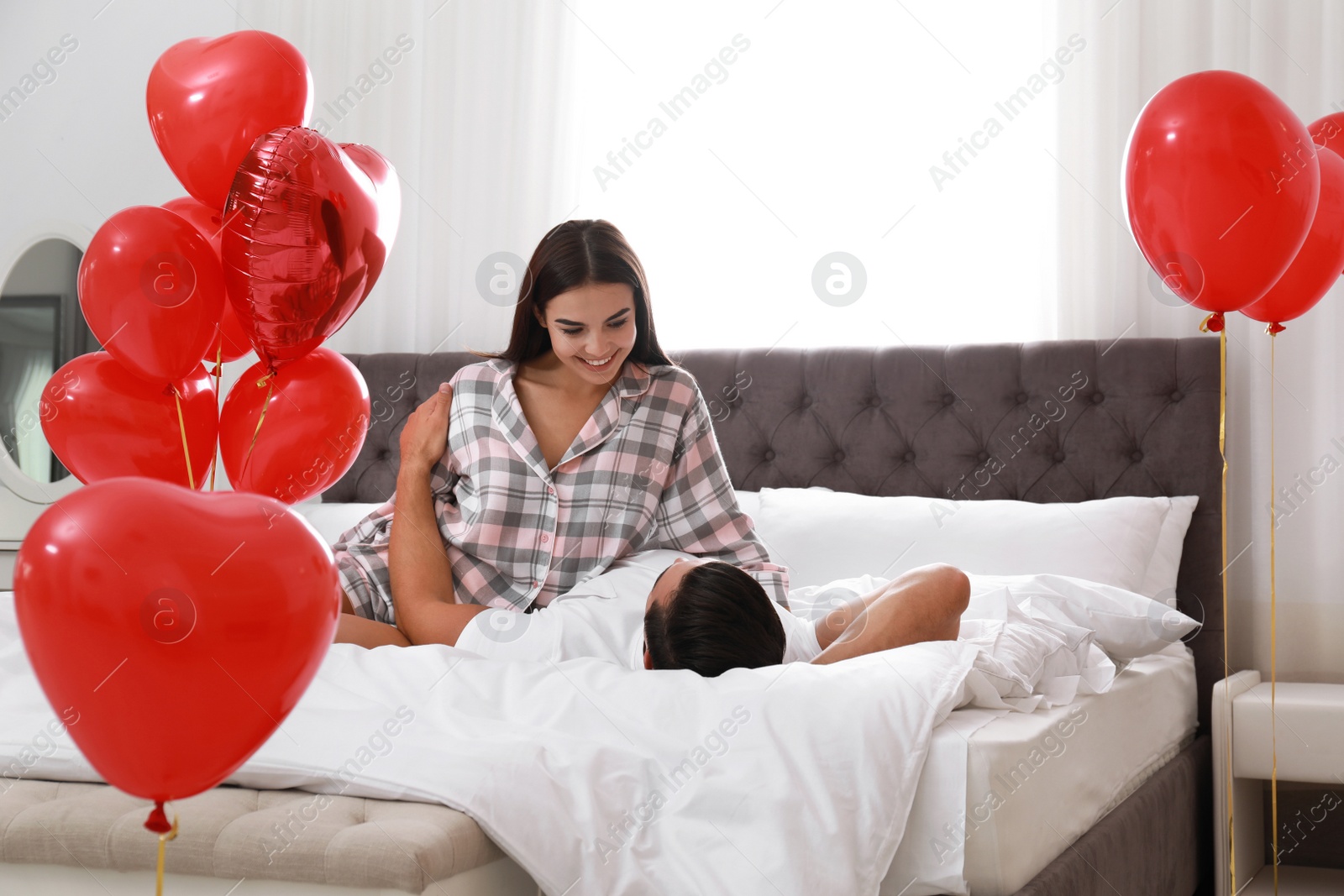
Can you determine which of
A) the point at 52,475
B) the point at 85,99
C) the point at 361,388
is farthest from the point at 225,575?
the point at 85,99

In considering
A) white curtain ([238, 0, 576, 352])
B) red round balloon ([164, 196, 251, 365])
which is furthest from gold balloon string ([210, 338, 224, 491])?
white curtain ([238, 0, 576, 352])

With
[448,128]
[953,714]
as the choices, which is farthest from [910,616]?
[448,128]

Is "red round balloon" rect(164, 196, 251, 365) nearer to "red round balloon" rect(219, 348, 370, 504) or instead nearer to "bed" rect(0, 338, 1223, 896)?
"red round balloon" rect(219, 348, 370, 504)

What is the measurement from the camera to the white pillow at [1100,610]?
2039 millimetres

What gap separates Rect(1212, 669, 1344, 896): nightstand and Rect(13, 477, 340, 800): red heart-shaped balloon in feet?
6.75

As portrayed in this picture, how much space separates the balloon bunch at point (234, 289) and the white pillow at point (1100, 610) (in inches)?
46.8

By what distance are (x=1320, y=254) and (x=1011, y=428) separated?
948mm

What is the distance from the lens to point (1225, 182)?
1.67 meters

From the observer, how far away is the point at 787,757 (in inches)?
49.4

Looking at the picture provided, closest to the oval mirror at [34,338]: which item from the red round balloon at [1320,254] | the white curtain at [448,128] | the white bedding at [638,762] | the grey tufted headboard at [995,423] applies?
the white curtain at [448,128]

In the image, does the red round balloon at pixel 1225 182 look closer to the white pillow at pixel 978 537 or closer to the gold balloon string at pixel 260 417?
the white pillow at pixel 978 537

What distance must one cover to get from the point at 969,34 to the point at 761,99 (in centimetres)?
57

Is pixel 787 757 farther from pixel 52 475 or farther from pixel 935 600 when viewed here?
pixel 52 475

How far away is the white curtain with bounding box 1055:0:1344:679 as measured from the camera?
2.56 meters
